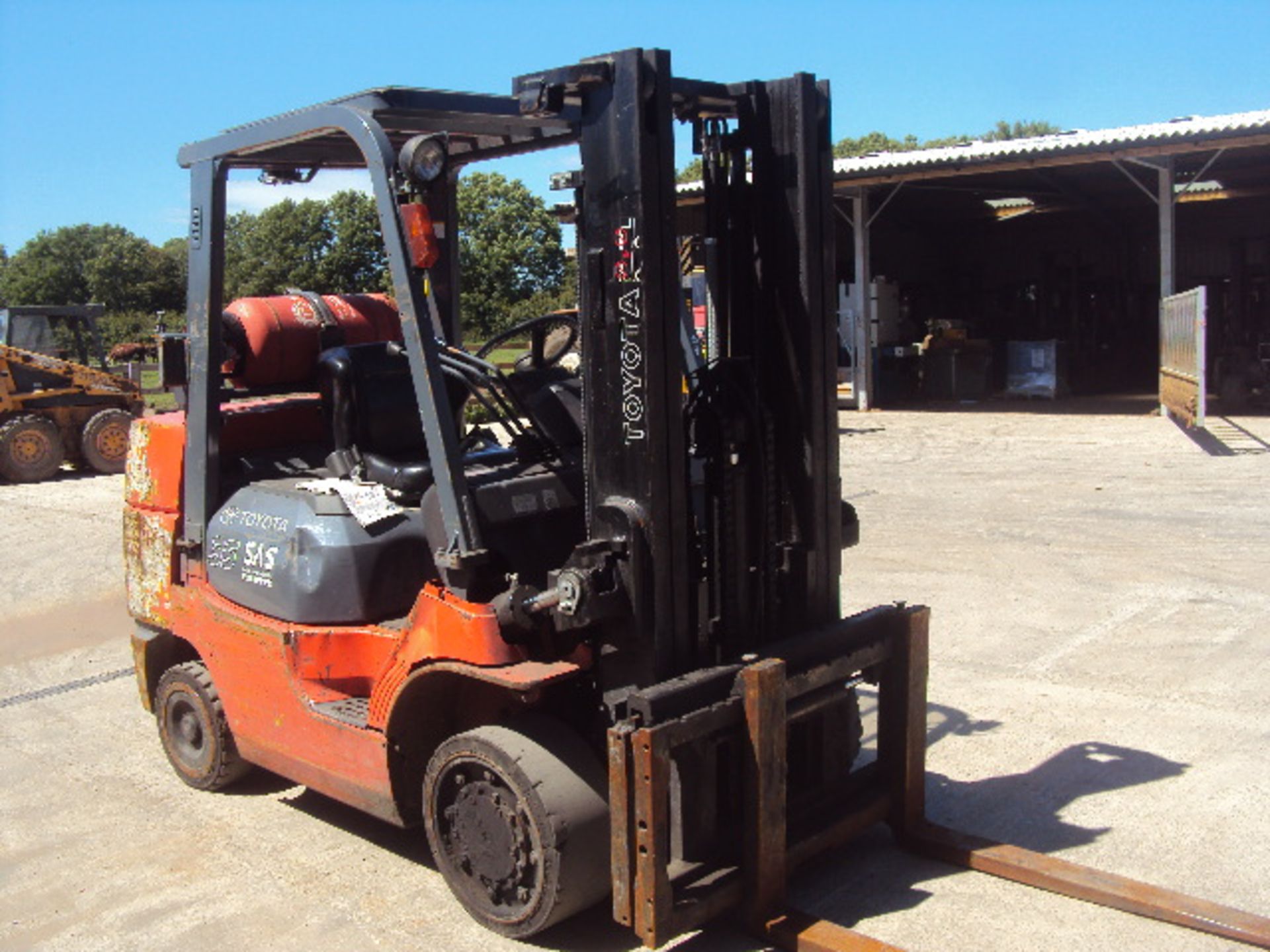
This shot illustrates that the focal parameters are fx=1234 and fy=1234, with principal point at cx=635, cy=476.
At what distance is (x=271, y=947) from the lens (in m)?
4.04

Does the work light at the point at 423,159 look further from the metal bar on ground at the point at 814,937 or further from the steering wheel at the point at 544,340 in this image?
the metal bar on ground at the point at 814,937

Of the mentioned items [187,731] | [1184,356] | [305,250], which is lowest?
[187,731]

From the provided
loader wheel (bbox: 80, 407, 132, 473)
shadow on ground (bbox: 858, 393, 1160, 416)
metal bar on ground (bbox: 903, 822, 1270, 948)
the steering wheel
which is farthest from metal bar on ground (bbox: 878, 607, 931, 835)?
loader wheel (bbox: 80, 407, 132, 473)

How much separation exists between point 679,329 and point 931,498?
358 inches

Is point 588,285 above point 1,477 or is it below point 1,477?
above

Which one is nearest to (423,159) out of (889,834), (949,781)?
(889,834)

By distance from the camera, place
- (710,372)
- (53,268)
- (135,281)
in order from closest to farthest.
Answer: (710,372) → (135,281) → (53,268)

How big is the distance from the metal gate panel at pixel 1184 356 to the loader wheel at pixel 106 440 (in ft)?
50.6

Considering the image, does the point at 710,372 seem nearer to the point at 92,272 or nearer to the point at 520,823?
the point at 520,823

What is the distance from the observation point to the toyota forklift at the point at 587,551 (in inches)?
147

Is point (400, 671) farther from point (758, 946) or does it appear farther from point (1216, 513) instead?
point (1216, 513)

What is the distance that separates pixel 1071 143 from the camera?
17.8 m

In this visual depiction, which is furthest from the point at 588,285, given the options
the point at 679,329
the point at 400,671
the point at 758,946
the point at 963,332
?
the point at 963,332

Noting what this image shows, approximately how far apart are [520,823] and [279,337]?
245 centimetres
